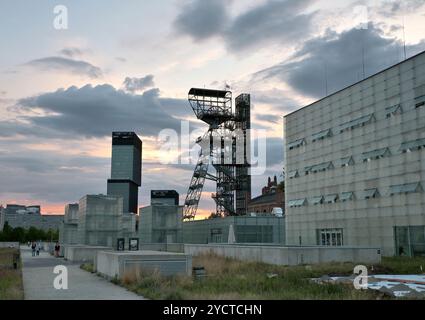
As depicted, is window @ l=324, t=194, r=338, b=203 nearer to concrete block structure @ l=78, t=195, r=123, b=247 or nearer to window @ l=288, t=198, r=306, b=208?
window @ l=288, t=198, r=306, b=208

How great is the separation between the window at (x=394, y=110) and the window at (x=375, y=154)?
3.16m

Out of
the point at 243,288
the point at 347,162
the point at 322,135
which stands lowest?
the point at 243,288

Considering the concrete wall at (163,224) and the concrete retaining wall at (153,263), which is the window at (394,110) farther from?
the concrete wall at (163,224)

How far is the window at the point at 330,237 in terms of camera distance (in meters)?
50.5

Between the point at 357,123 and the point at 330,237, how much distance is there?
12706 mm

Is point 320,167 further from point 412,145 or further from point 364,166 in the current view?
point 412,145

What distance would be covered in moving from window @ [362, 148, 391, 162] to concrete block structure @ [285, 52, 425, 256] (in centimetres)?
9

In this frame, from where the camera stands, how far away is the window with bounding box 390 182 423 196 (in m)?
40.2

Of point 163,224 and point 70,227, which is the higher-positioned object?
point 163,224

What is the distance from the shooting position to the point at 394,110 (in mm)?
43250

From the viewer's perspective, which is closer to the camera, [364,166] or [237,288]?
[237,288]

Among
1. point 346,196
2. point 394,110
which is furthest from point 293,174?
point 394,110

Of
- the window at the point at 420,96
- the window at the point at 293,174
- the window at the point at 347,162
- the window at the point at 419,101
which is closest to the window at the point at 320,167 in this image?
the window at the point at 347,162

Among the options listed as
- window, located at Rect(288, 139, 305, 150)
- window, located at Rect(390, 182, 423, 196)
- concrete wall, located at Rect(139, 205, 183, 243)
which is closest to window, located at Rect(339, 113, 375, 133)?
window, located at Rect(390, 182, 423, 196)
